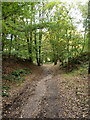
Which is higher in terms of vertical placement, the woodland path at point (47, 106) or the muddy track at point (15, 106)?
the woodland path at point (47, 106)

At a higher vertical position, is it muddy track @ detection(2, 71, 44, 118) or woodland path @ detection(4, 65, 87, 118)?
woodland path @ detection(4, 65, 87, 118)

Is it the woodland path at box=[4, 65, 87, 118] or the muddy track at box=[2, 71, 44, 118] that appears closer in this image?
the woodland path at box=[4, 65, 87, 118]

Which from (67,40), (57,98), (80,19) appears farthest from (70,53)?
(57,98)

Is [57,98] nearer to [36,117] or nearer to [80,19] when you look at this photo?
[36,117]

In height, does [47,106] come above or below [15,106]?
above

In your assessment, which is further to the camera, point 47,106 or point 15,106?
point 15,106

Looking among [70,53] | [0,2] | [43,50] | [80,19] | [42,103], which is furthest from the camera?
[43,50]

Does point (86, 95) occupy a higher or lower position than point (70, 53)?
lower

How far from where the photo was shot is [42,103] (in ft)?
18.4

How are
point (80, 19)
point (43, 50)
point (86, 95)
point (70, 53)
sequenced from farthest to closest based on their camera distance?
point (43, 50) < point (80, 19) < point (70, 53) < point (86, 95)

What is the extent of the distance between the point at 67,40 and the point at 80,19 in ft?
11.9

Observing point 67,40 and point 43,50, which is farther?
point 43,50

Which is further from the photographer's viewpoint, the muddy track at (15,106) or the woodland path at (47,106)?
the muddy track at (15,106)

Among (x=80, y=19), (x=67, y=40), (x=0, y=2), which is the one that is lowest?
(x=67, y=40)
